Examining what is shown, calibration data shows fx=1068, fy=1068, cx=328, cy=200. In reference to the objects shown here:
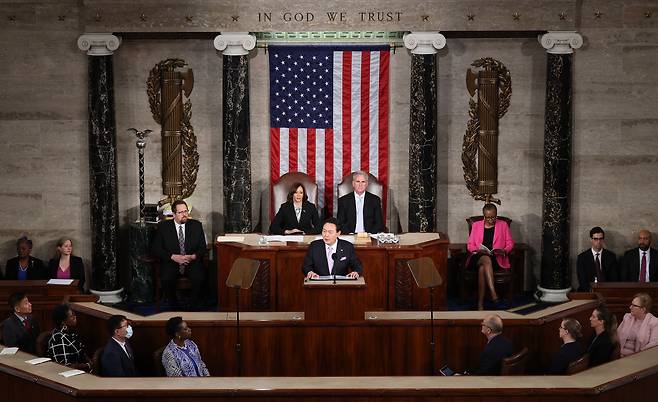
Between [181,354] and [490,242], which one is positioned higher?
[490,242]

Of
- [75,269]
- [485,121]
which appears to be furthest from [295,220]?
[485,121]

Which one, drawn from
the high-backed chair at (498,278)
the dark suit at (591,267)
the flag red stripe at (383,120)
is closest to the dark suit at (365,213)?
the flag red stripe at (383,120)

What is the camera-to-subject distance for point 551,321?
452 inches

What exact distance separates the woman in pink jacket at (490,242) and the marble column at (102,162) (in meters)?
5.34

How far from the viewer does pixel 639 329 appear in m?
11.5

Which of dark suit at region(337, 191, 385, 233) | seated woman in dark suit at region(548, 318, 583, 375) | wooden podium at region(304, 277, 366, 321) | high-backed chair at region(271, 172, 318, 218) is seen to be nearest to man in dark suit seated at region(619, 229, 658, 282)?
dark suit at region(337, 191, 385, 233)

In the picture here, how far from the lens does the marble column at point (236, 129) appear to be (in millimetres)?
15719

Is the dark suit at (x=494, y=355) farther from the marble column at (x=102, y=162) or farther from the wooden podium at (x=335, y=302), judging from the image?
the marble column at (x=102, y=162)

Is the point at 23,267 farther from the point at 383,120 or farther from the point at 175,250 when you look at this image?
the point at 383,120

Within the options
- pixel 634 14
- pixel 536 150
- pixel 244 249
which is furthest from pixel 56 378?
pixel 634 14

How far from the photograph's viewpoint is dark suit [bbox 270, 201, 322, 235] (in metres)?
15.3

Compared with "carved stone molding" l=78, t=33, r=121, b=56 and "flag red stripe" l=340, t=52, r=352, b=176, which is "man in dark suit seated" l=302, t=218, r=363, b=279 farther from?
"carved stone molding" l=78, t=33, r=121, b=56

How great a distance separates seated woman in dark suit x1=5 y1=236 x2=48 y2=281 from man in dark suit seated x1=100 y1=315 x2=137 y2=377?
5225 mm

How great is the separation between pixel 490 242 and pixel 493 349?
4.99m
